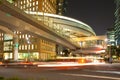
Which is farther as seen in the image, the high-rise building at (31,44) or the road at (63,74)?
the high-rise building at (31,44)

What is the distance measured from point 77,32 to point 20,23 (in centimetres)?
10615

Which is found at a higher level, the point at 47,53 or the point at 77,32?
the point at 77,32

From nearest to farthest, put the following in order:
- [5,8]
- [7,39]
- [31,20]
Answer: [5,8]
[31,20]
[7,39]

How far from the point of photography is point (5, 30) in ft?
213

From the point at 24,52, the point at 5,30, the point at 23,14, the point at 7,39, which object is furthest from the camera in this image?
the point at 7,39

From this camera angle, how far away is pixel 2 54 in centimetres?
15088

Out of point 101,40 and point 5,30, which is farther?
point 101,40

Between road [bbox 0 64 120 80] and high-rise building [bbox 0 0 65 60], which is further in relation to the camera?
high-rise building [bbox 0 0 65 60]

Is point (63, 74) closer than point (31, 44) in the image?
Yes

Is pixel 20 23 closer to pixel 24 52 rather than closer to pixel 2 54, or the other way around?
pixel 24 52

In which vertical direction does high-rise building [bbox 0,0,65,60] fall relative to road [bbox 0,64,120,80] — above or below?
above

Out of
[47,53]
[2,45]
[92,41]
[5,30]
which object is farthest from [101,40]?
[5,30]

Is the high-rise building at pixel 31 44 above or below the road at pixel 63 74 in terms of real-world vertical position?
above

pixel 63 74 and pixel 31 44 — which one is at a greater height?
pixel 31 44
